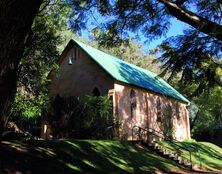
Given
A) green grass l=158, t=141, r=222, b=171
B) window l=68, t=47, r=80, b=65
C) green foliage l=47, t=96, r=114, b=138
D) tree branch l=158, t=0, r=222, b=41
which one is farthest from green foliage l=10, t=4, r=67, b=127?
tree branch l=158, t=0, r=222, b=41

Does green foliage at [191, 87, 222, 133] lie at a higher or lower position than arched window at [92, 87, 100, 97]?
lower

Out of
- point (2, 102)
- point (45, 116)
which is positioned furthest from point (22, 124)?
point (2, 102)

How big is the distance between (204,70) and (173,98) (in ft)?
86.3

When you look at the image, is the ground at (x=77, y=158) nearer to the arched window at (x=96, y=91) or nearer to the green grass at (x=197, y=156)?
the green grass at (x=197, y=156)

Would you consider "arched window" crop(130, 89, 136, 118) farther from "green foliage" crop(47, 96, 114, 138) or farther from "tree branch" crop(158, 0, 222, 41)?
"tree branch" crop(158, 0, 222, 41)

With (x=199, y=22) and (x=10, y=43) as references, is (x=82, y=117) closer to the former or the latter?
(x=199, y=22)

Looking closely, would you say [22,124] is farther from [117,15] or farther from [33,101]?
[117,15]

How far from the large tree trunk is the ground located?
6834 millimetres

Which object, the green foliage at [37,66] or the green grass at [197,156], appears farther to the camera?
the green grass at [197,156]

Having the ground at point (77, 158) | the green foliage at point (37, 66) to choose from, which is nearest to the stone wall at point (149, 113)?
the ground at point (77, 158)

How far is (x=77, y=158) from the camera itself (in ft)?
45.0

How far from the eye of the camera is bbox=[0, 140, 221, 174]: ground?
11.2 m

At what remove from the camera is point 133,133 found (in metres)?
25.1

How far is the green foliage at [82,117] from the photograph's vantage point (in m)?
21.2
